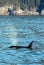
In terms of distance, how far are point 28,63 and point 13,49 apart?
9.11 m

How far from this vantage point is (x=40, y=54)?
36.8 metres

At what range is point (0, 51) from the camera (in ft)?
127

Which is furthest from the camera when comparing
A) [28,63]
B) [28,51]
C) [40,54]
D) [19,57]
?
[28,51]

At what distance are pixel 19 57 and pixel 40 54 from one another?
305 centimetres

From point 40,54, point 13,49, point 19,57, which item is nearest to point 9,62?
point 19,57

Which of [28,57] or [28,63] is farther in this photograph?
[28,57]

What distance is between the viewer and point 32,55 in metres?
36.1

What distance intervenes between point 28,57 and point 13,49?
18.8 feet

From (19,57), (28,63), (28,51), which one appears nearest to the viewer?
(28,63)

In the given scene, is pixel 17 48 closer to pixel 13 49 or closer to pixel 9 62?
pixel 13 49

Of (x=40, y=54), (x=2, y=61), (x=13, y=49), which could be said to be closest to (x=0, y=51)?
(x=13, y=49)

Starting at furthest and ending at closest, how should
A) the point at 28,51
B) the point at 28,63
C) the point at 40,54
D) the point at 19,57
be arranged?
the point at 28,51
the point at 40,54
the point at 19,57
the point at 28,63

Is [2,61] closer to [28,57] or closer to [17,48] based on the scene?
[28,57]

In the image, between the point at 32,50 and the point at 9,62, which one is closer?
the point at 9,62
